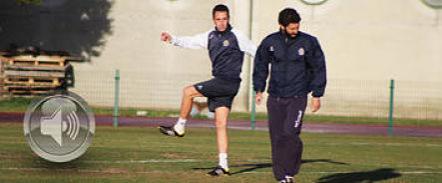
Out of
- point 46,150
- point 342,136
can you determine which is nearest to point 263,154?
point 46,150

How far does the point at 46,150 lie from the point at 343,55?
2628 cm

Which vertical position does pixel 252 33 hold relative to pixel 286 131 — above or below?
above

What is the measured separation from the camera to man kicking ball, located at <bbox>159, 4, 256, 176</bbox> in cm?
1315

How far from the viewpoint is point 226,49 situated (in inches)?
517

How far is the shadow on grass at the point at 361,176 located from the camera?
43.4ft

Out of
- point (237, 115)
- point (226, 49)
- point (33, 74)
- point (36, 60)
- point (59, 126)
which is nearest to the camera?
point (59, 126)

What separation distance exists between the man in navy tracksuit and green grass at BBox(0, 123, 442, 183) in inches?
39.7

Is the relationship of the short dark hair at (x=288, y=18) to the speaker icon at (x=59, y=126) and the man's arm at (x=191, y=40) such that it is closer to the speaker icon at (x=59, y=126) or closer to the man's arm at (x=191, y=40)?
the man's arm at (x=191, y=40)

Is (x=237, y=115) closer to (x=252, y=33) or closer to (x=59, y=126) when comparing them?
(x=252, y=33)

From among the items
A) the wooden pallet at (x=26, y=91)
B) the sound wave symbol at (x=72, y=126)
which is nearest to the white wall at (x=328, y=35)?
the wooden pallet at (x=26, y=91)

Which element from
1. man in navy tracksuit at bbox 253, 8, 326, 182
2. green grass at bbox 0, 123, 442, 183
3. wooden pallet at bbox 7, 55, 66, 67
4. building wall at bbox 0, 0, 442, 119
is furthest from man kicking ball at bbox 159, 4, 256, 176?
wooden pallet at bbox 7, 55, 66, 67

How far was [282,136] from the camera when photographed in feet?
38.6

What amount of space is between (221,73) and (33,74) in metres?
24.4

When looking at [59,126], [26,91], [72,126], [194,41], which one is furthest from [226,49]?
[26,91]
